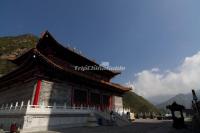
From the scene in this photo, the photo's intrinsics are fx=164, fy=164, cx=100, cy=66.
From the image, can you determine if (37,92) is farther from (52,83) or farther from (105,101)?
(105,101)

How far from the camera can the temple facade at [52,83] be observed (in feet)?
56.2

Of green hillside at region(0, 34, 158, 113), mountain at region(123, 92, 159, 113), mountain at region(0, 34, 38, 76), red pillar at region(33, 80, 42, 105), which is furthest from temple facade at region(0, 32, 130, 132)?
mountain at region(123, 92, 159, 113)

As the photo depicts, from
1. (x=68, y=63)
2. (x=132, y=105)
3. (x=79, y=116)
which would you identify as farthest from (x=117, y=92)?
(x=132, y=105)

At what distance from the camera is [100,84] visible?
24.2m

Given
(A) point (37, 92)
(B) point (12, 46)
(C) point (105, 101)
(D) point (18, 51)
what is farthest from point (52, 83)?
(B) point (12, 46)

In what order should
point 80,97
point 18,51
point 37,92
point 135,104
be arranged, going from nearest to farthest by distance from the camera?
point 37,92
point 80,97
point 18,51
point 135,104

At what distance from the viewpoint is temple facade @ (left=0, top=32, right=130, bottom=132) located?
1712 centimetres

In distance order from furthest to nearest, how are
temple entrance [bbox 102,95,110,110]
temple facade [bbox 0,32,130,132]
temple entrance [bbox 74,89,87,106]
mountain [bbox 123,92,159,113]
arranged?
mountain [bbox 123,92,159,113], temple entrance [bbox 102,95,110,110], temple entrance [bbox 74,89,87,106], temple facade [bbox 0,32,130,132]

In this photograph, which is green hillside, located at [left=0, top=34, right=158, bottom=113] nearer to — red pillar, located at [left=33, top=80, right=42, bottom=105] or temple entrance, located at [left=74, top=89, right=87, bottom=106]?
temple entrance, located at [left=74, top=89, right=87, bottom=106]

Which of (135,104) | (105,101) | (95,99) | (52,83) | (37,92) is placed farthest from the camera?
Answer: (135,104)

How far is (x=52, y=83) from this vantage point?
18312 mm

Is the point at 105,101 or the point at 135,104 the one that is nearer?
the point at 105,101

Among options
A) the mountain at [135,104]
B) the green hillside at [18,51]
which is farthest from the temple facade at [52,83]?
the mountain at [135,104]

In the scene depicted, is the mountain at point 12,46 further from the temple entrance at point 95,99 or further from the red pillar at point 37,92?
the red pillar at point 37,92
